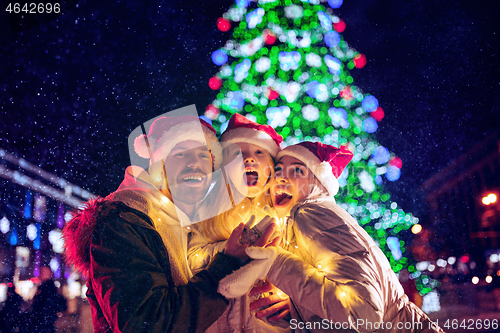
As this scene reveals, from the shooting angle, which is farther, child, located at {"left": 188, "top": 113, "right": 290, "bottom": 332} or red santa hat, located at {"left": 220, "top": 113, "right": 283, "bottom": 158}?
red santa hat, located at {"left": 220, "top": 113, "right": 283, "bottom": 158}

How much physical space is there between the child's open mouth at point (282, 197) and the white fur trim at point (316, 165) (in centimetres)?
37

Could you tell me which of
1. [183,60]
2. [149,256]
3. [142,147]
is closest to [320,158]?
[142,147]

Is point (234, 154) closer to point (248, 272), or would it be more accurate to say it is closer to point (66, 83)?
point (248, 272)

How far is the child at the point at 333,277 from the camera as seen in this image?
1.81m

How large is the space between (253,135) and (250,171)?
44cm

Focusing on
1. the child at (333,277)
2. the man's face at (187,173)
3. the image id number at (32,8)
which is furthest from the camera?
the image id number at (32,8)

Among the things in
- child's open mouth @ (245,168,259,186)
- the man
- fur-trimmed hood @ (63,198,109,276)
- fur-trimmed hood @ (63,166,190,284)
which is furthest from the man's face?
fur-trimmed hood @ (63,198,109,276)

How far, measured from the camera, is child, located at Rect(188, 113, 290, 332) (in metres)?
2.25

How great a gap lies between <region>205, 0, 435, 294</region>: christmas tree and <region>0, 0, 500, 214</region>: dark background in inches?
18.7

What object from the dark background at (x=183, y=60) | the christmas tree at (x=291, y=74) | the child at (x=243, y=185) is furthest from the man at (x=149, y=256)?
the dark background at (x=183, y=60)

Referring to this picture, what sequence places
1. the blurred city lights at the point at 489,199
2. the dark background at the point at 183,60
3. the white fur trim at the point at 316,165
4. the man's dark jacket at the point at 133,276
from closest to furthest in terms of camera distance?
the man's dark jacket at the point at 133,276, the white fur trim at the point at 316,165, the dark background at the point at 183,60, the blurred city lights at the point at 489,199

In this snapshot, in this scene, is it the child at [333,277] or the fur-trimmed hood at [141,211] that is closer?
the fur-trimmed hood at [141,211]

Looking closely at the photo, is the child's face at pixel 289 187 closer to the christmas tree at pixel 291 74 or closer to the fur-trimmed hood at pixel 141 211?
the fur-trimmed hood at pixel 141 211

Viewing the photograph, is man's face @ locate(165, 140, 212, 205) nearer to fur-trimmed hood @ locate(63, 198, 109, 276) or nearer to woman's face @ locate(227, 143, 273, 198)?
woman's face @ locate(227, 143, 273, 198)
